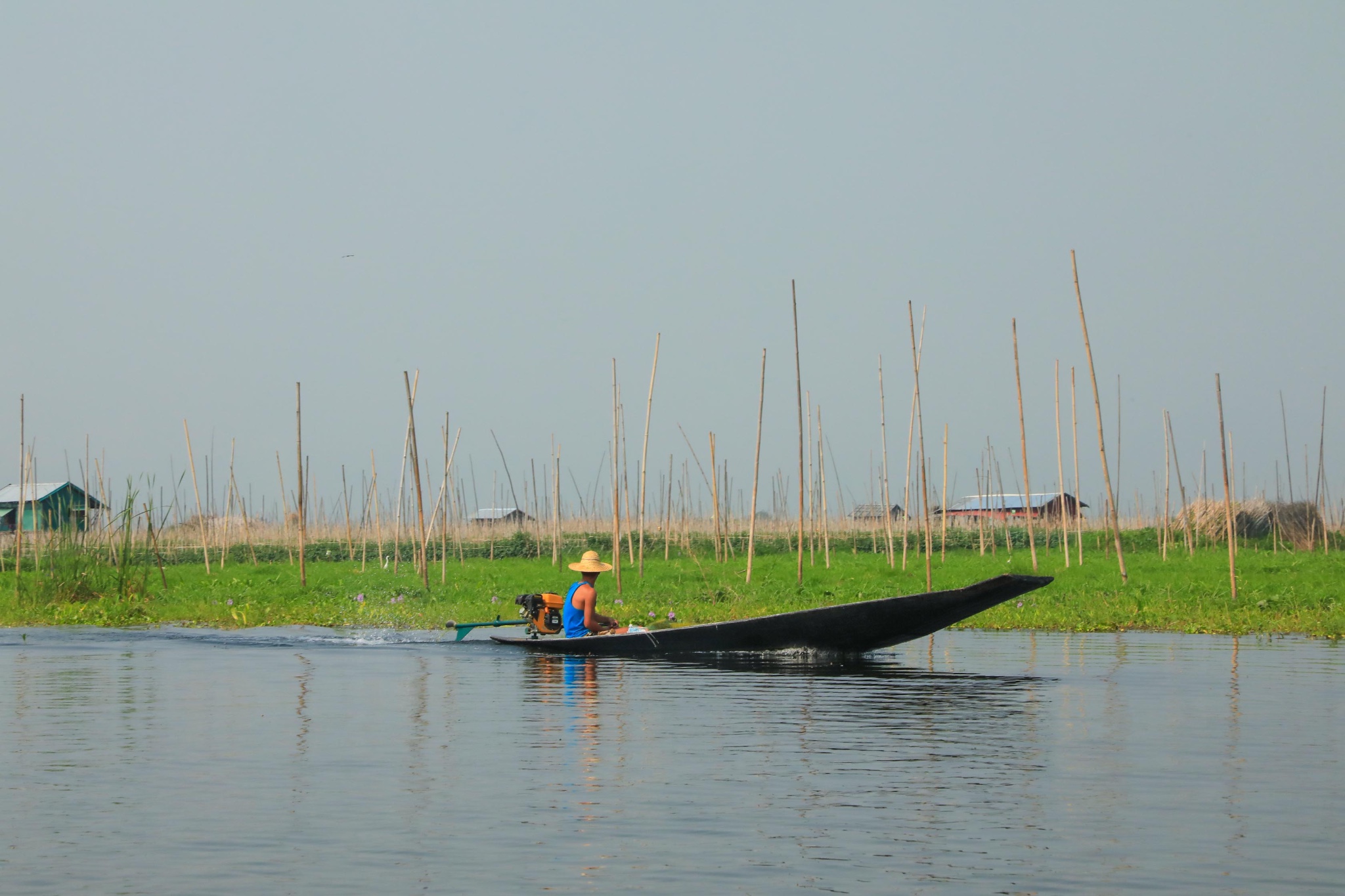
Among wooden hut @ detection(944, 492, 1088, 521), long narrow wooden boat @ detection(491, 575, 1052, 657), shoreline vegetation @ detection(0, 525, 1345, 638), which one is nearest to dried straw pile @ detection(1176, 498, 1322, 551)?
shoreline vegetation @ detection(0, 525, 1345, 638)

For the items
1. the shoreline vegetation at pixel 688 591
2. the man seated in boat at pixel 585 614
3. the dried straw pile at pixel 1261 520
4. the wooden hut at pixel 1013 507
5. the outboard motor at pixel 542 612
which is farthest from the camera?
the wooden hut at pixel 1013 507

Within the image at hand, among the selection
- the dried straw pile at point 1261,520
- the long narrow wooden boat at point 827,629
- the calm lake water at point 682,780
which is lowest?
the calm lake water at point 682,780

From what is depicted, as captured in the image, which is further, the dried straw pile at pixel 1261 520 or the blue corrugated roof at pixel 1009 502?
the blue corrugated roof at pixel 1009 502

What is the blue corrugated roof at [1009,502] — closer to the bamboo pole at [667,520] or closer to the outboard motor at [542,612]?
the bamboo pole at [667,520]

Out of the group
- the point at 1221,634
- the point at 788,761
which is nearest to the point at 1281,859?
the point at 788,761

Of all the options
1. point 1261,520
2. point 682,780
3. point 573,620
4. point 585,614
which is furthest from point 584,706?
point 1261,520

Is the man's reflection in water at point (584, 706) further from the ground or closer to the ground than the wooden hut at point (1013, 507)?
closer to the ground

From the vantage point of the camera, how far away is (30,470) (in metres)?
18.8

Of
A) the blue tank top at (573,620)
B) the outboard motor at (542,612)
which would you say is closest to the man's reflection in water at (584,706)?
the blue tank top at (573,620)

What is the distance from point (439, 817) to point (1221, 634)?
10.7 meters

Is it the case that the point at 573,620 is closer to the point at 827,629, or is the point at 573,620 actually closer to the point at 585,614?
the point at 585,614

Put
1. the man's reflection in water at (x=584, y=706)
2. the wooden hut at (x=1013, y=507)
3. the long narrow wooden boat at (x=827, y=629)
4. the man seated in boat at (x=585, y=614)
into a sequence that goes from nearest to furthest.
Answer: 1. the man's reflection in water at (x=584, y=706)
2. the long narrow wooden boat at (x=827, y=629)
3. the man seated in boat at (x=585, y=614)
4. the wooden hut at (x=1013, y=507)

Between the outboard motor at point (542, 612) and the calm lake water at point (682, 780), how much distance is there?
4.83ft

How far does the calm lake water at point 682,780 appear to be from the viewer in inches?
185
